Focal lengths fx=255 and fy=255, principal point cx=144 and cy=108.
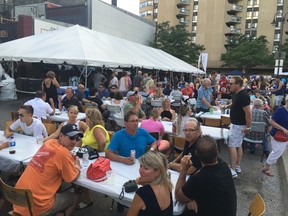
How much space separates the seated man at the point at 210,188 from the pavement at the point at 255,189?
1506mm

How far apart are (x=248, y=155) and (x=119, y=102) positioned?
3805 millimetres

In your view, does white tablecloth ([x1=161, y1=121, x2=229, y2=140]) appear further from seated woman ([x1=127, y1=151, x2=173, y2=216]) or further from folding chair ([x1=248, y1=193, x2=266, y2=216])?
seated woman ([x1=127, y1=151, x2=173, y2=216])

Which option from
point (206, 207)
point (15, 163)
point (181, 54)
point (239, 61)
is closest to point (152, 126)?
point (15, 163)

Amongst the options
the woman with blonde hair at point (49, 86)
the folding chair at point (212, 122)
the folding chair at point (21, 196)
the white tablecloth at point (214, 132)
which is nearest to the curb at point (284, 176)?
the white tablecloth at point (214, 132)

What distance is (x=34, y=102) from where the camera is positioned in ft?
19.0

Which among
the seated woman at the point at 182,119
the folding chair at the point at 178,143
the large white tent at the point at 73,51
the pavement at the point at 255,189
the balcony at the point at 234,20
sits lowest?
the pavement at the point at 255,189

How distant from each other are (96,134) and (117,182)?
3.68ft

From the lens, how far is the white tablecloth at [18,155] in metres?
3.28

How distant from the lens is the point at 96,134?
370cm

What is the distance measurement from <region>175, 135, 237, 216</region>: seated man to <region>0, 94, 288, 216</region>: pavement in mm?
1506

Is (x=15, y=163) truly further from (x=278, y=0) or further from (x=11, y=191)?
(x=278, y=0)

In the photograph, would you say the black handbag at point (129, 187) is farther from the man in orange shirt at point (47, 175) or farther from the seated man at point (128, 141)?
the seated man at point (128, 141)

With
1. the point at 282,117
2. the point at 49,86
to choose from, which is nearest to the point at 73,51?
the point at 49,86

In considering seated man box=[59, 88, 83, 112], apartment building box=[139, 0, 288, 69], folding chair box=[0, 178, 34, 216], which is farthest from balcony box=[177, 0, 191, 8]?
folding chair box=[0, 178, 34, 216]
